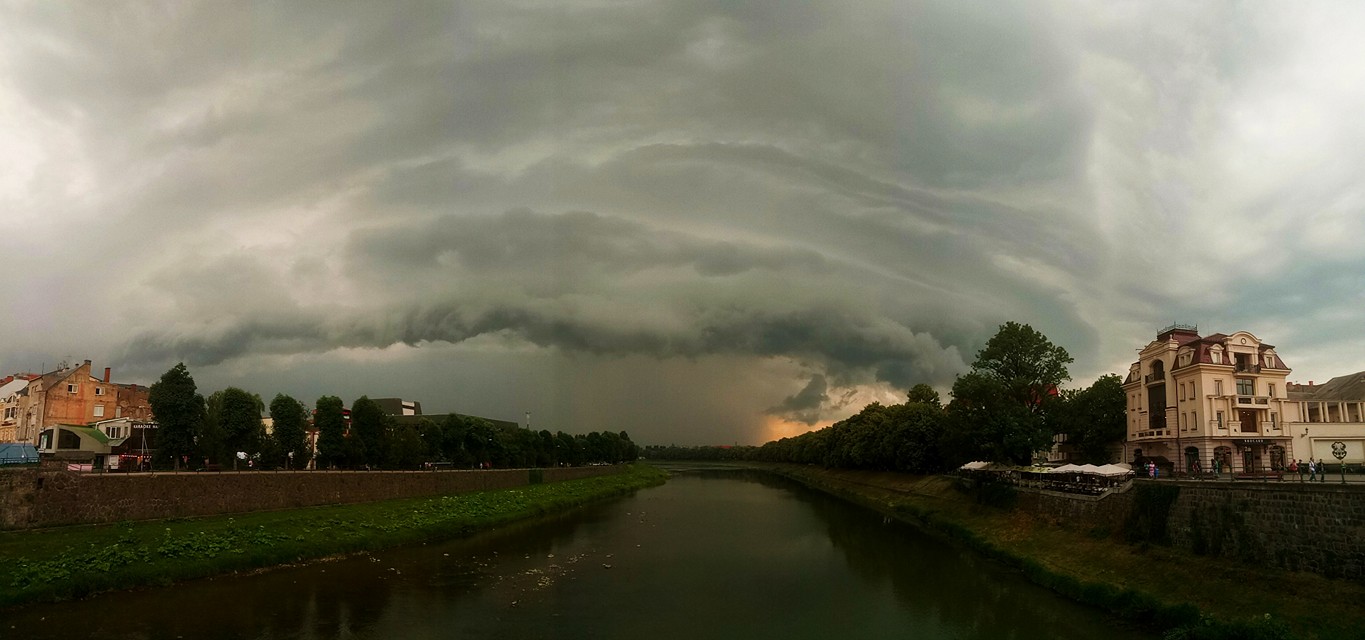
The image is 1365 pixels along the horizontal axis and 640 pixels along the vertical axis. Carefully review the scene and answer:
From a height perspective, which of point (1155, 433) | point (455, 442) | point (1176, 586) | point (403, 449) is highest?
point (1155, 433)

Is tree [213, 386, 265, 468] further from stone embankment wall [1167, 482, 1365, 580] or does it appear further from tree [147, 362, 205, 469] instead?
stone embankment wall [1167, 482, 1365, 580]

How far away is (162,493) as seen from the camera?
40.8 meters

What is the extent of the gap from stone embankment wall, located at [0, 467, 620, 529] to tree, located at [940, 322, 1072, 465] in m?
54.8

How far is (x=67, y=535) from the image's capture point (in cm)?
3394

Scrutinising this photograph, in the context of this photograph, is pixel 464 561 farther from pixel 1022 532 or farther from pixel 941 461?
pixel 941 461

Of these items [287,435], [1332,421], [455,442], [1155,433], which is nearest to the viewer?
[287,435]

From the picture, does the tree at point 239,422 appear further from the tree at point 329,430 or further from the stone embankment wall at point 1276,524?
the stone embankment wall at point 1276,524

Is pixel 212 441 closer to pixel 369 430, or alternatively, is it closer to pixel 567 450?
pixel 369 430

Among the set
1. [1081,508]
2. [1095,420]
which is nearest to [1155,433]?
[1095,420]

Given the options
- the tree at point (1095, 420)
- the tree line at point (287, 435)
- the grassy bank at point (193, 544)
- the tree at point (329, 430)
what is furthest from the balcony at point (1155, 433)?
the tree at point (329, 430)

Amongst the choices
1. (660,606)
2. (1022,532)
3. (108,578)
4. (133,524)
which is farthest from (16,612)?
(1022,532)

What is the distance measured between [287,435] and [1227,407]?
260 feet

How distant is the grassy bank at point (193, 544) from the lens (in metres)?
30.2

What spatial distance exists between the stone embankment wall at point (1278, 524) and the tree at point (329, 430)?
6528cm
